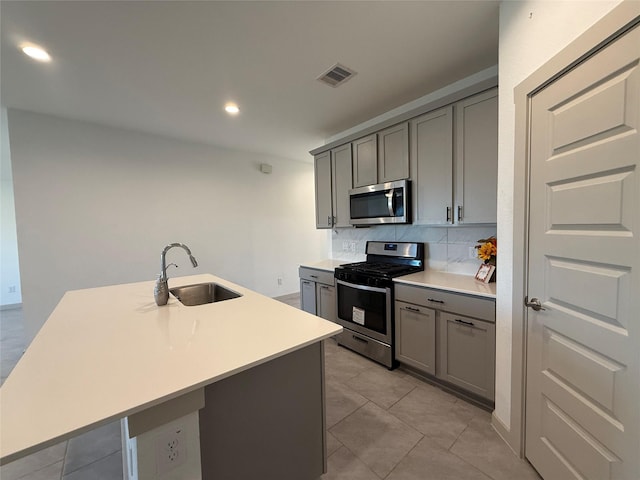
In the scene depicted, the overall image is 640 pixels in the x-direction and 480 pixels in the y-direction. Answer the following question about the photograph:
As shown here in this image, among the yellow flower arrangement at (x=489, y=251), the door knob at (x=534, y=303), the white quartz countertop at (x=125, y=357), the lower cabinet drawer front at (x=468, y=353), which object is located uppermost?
the yellow flower arrangement at (x=489, y=251)

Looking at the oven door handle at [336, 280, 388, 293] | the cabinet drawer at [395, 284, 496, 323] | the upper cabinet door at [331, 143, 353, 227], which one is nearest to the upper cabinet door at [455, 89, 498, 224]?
the cabinet drawer at [395, 284, 496, 323]

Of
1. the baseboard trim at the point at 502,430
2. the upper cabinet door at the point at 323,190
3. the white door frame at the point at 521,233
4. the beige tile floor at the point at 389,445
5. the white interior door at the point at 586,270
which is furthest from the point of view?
the upper cabinet door at the point at 323,190

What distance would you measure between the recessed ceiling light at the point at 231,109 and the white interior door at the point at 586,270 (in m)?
2.59

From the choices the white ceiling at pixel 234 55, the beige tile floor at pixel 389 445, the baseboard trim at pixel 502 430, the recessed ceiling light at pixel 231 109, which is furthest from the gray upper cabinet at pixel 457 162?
the recessed ceiling light at pixel 231 109

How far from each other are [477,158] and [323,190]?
1889 mm

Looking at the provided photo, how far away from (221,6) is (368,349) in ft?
9.44

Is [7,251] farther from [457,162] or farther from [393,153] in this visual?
[457,162]

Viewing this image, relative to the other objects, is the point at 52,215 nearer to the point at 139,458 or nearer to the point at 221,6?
the point at 221,6

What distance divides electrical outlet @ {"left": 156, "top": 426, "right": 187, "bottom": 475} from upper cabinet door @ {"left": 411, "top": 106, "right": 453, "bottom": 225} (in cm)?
224

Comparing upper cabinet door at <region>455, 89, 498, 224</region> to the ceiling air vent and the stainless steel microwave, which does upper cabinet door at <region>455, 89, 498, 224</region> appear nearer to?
the stainless steel microwave

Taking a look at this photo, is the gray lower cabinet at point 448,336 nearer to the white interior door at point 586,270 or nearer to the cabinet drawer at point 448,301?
the cabinet drawer at point 448,301

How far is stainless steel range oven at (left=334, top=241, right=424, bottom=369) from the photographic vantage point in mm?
2420

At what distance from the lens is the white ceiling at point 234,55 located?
1.61 metres

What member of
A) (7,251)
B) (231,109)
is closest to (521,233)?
(231,109)
